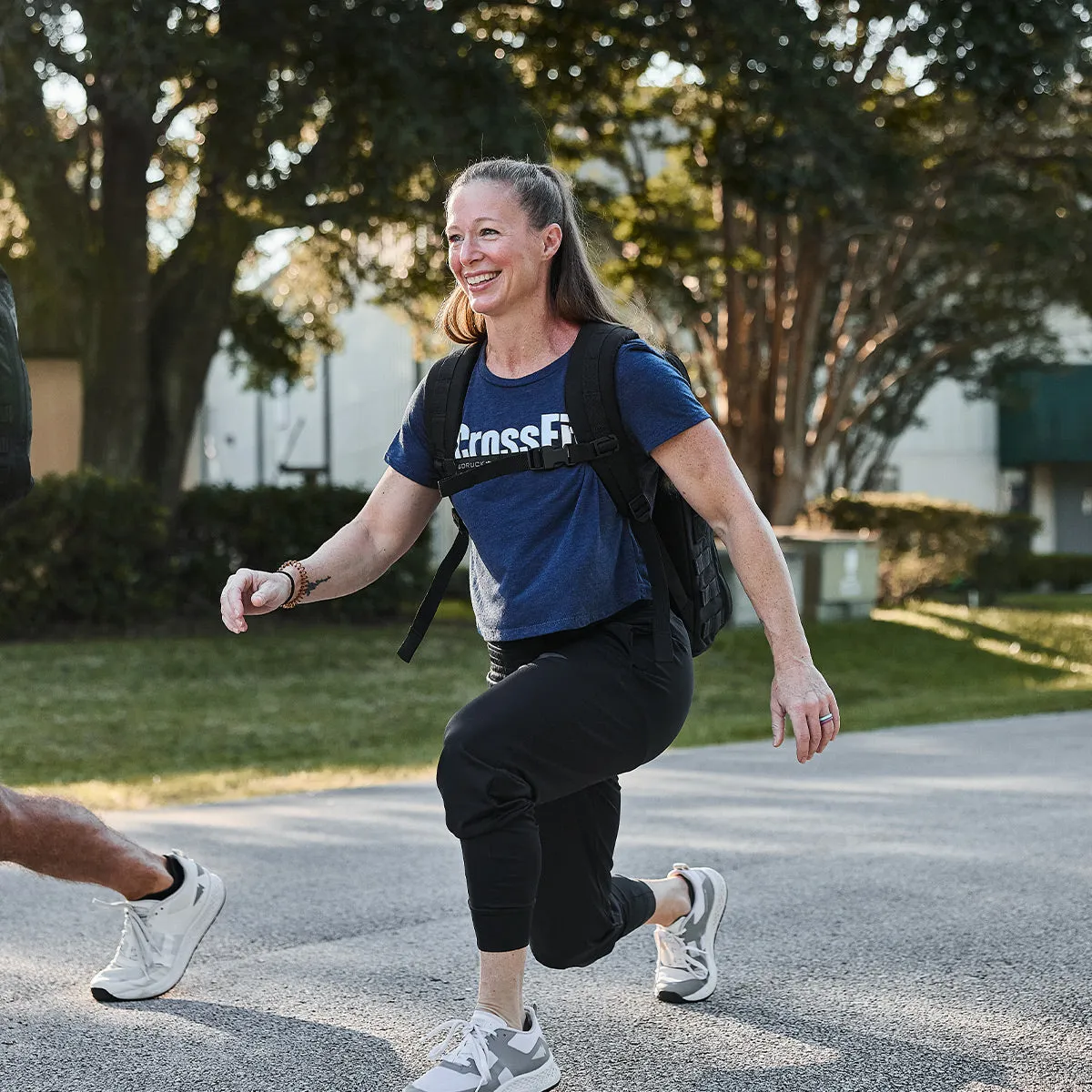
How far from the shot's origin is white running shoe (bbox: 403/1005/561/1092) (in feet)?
10.2

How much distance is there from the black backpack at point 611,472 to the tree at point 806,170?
39.4 ft

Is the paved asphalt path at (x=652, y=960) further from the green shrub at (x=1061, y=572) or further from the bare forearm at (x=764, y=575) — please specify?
the green shrub at (x=1061, y=572)

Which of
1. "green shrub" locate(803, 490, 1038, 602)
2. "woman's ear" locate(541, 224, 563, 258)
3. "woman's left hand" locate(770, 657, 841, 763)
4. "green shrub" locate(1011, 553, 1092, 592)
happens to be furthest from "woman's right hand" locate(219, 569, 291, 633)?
"green shrub" locate(1011, 553, 1092, 592)

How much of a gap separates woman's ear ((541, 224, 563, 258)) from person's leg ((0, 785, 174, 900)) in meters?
1.69

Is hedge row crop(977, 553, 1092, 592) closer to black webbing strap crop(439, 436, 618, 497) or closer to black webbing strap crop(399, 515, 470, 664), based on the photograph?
black webbing strap crop(399, 515, 470, 664)

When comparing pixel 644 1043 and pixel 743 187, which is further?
pixel 743 187

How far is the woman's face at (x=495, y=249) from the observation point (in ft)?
11.2

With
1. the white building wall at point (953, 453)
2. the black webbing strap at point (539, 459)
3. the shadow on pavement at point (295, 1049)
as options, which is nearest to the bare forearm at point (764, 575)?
the black webbing strap at point (539, 459)

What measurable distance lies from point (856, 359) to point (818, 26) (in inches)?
393

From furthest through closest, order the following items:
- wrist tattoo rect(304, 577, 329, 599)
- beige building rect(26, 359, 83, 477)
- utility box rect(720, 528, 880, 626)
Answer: beige building rect(26, 359, 83, 477) < utility box rect(720, 528, 880, 626) < wrist tattoo rect(304, 577, 329, 599)

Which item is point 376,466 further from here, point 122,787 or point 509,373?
point 509,373

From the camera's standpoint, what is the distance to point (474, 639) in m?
16.6

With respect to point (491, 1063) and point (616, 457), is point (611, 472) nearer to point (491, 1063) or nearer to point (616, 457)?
point (616, 457)

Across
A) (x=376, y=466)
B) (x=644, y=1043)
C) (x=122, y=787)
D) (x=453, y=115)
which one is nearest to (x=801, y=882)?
(x=644, y=1043)
